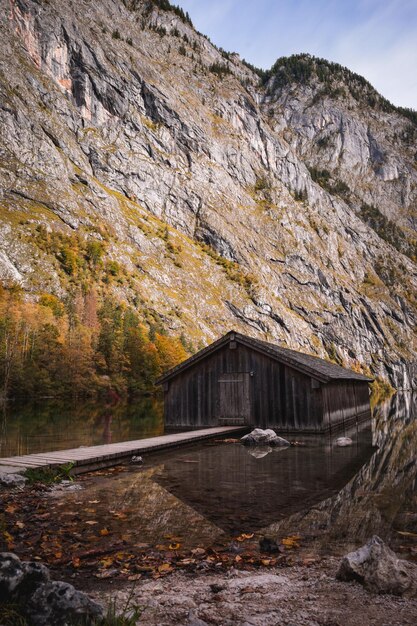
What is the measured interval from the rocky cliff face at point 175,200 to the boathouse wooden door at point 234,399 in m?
62.0

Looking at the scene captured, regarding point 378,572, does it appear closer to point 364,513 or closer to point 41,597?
point 41,597

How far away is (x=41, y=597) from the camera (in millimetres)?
3791

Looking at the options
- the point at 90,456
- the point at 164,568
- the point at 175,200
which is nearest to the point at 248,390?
the point at 90,456

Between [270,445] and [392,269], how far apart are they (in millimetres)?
161837

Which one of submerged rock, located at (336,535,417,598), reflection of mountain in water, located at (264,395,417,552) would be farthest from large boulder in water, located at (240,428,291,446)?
submerged rock, located at (336,535,417,598)

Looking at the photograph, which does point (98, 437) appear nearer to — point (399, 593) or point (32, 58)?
point (399, 593)

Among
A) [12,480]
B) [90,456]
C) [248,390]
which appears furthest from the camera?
[248,390]

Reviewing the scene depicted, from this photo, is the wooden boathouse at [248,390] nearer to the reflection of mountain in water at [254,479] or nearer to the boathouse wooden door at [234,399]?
the boathouse wooden door at [234,399]

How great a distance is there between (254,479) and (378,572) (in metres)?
6.57

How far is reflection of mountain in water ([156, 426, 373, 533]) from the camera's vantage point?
8.30m

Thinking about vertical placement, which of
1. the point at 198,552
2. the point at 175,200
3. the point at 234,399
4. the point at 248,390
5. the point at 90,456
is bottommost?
the point at 198,552

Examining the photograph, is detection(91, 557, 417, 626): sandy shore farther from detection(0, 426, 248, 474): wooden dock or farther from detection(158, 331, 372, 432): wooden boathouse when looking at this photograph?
detection(158, 331, 372, 432): wooden boathouse

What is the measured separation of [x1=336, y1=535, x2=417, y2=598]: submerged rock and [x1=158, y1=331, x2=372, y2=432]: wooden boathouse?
17.5m

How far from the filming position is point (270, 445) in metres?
18.9
